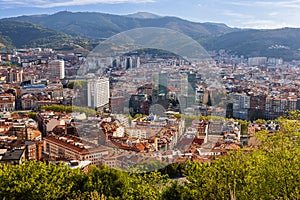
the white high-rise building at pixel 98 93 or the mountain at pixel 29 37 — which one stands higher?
the mountain at pixel 29 37

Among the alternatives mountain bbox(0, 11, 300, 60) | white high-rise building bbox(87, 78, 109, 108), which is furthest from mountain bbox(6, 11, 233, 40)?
white high-rise building bbox(87, 78, 109, 108)

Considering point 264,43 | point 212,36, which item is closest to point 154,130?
point 264,43

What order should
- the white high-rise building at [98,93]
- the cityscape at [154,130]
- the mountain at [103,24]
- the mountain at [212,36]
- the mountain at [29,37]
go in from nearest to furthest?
the cityscape at [154,130]
the white high-rise building at [98,93]
the mountain at [29,37]
the mountain at [212,36]
the mountain at [103,24]

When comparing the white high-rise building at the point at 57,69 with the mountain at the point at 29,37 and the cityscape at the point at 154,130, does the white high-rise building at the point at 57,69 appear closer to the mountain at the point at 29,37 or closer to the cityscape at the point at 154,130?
the mountain at the point at 29,37

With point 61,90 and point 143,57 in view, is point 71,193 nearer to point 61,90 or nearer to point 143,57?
point 143,57

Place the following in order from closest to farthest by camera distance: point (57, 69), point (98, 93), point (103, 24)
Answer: point (98, 93) < point (57, 69) < point (103, 24)

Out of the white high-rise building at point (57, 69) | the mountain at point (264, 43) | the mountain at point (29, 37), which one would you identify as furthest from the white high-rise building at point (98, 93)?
the mountain at point (264, 43)

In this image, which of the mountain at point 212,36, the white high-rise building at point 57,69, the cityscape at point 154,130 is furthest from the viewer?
the mountain at point 212,36

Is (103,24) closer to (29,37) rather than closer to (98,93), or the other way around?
(29,37)
